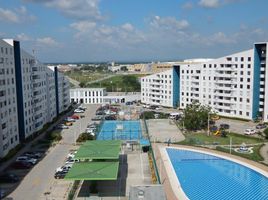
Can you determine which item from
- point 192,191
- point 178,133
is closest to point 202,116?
point 178,133

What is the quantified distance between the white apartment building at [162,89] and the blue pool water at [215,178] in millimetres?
27258

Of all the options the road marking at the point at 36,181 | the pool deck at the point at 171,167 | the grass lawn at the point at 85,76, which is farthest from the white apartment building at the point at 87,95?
the grass lawn at the point at 85,76

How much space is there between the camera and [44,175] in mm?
25922

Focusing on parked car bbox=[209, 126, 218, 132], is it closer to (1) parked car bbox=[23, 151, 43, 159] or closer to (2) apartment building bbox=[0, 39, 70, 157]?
(1) parked car bbox=[23, 151, 43, 159]

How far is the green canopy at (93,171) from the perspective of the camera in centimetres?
2081

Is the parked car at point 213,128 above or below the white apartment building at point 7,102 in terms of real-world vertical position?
below

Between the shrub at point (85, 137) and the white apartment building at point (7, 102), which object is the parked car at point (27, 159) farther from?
the shrub at point (85, 137)

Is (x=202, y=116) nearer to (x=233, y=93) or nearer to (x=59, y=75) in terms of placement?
(x=233, y=93)

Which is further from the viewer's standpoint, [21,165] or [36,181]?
[21,165]

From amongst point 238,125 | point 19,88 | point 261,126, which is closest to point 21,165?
point 19,88

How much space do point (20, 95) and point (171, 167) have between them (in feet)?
56.9

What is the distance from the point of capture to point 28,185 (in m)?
23.9

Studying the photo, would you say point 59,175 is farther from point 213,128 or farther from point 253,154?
point 213,128

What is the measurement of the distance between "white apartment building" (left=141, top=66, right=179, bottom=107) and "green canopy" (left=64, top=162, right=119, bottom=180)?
37328mm
